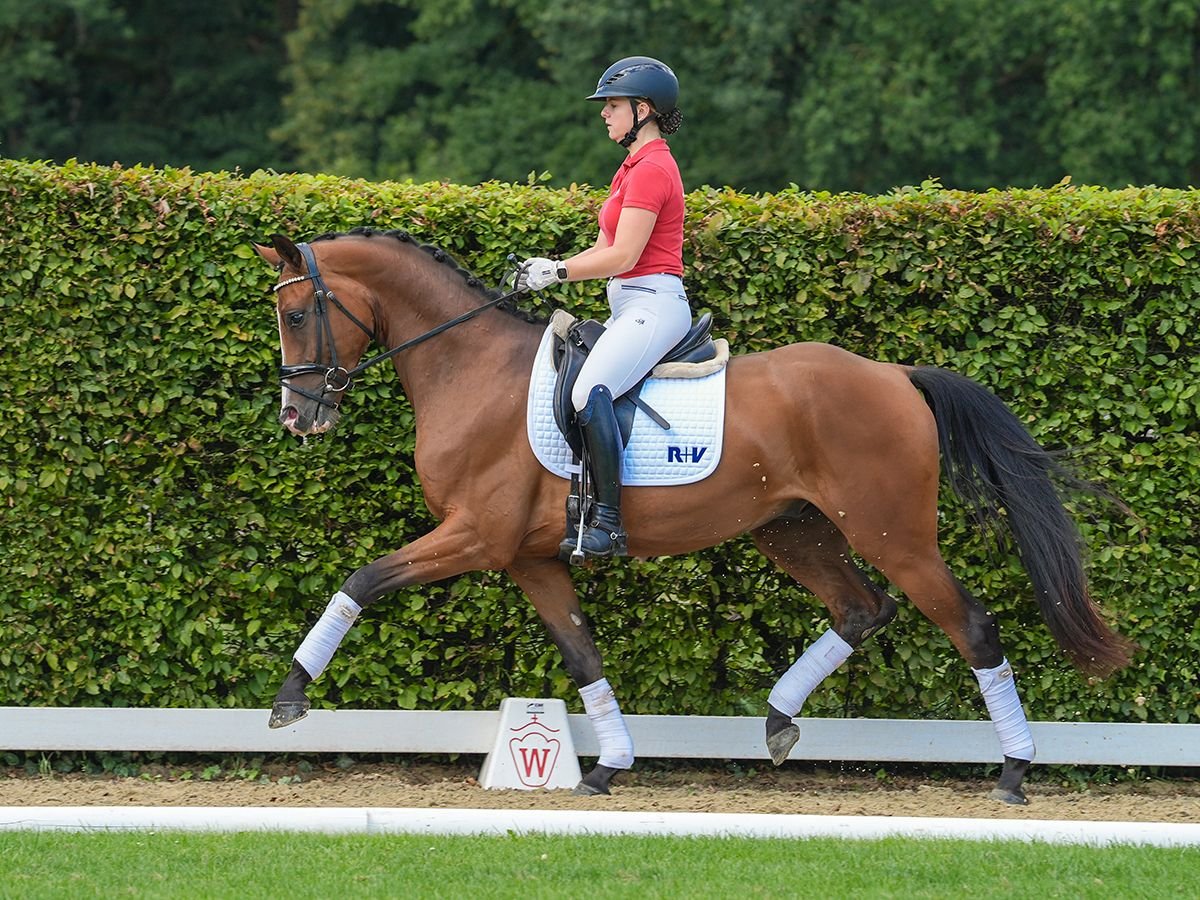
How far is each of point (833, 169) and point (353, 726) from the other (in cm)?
1979

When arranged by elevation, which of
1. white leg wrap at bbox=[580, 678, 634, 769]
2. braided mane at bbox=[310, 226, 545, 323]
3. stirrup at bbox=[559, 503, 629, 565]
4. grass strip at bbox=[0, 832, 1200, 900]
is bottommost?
white leg wrap at bbox=[580, 678, 634, 769]

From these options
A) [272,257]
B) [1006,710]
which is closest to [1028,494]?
[1006,710]

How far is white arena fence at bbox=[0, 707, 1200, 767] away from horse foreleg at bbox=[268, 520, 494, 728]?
3.08 ft

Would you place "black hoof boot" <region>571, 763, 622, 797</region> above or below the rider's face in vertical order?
below

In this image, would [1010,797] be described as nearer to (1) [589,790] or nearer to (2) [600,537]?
(1) [589,790]

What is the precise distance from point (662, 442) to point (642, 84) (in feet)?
4.99

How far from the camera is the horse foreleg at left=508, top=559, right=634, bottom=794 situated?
6.51 meters

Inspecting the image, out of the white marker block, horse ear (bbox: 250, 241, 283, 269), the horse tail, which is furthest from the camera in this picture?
the white marker block

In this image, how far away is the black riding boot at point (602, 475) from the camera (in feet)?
19.9

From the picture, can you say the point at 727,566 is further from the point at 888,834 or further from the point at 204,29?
the point at 204,29

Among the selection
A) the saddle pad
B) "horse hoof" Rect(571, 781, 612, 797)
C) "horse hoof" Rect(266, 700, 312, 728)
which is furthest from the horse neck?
"horse hoof" Rect(571, 781, 612, 797)

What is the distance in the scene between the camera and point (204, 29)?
30047 millimetres

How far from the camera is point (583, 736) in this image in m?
7.13

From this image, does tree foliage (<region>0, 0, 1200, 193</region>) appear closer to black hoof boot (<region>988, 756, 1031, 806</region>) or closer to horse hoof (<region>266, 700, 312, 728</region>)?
horse hoof (<region>266, 700, 312, 728</region>)
